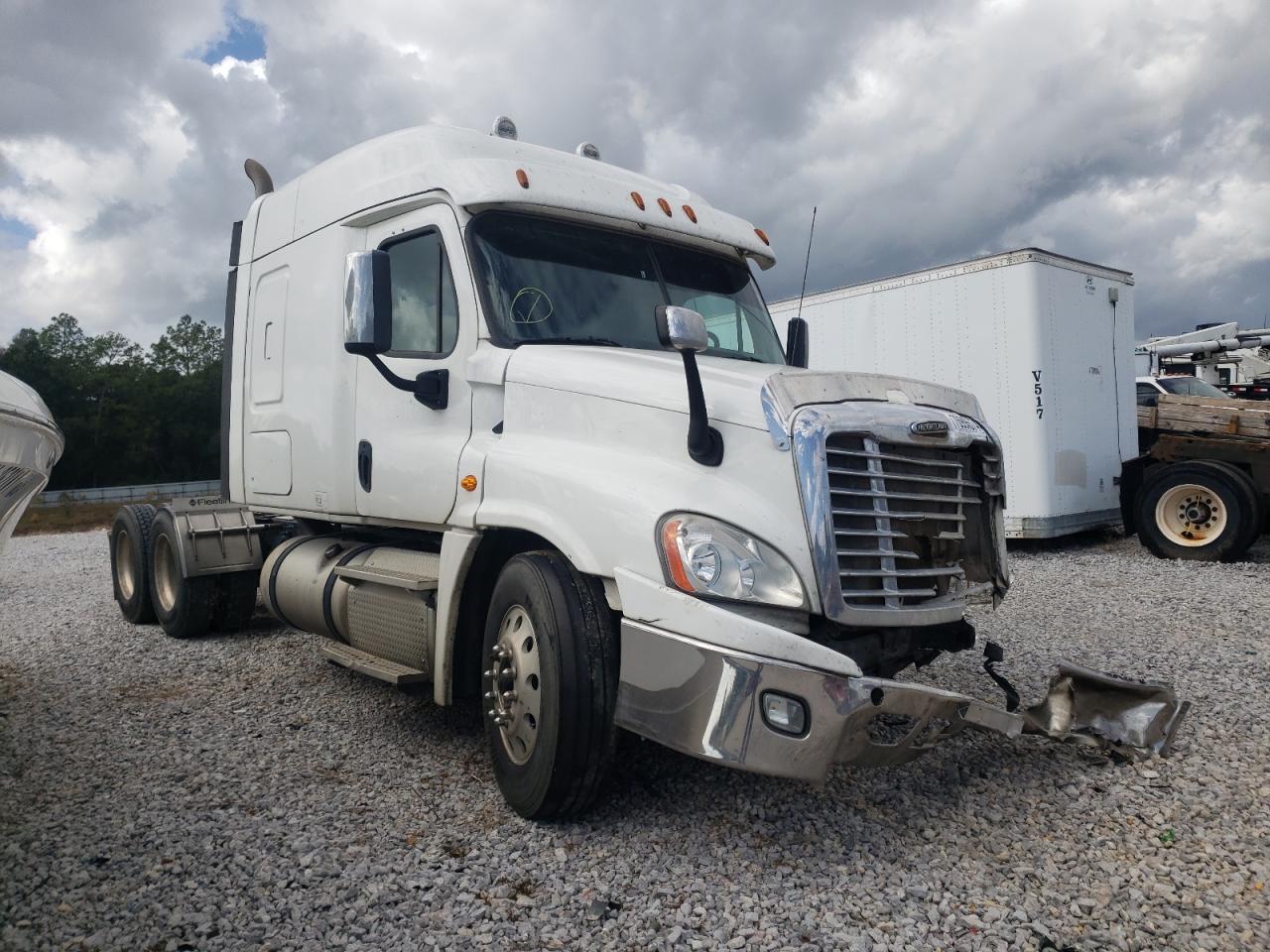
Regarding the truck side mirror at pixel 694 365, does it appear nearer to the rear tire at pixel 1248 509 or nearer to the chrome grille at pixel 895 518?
the chrome grille at pixel 895 518

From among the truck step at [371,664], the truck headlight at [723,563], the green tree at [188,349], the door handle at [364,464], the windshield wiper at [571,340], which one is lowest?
the truck step at [371,664]

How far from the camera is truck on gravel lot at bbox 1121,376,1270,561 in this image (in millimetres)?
9852

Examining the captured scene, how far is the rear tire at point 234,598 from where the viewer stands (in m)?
7.09

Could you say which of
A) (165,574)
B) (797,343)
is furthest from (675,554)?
(165,574)

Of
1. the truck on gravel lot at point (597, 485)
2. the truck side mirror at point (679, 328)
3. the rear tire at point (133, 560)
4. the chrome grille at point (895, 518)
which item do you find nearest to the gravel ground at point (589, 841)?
the truck on gravel lot at point (597, 485)

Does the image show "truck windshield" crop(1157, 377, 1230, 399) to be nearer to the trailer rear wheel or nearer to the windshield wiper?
the trailer rear wheel

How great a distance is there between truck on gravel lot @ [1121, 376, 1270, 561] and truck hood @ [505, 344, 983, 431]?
7527mm

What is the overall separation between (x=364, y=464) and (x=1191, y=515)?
9378 millimetres

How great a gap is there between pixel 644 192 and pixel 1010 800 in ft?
11.1

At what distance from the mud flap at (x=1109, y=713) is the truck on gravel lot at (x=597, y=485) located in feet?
0.05

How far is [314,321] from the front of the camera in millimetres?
5320

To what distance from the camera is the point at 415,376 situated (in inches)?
174

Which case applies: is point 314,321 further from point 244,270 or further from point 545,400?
point 545,400

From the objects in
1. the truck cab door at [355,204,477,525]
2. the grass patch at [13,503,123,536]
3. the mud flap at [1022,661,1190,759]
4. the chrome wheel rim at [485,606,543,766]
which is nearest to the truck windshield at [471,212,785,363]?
the truck cab door at [355,204,477,525]
